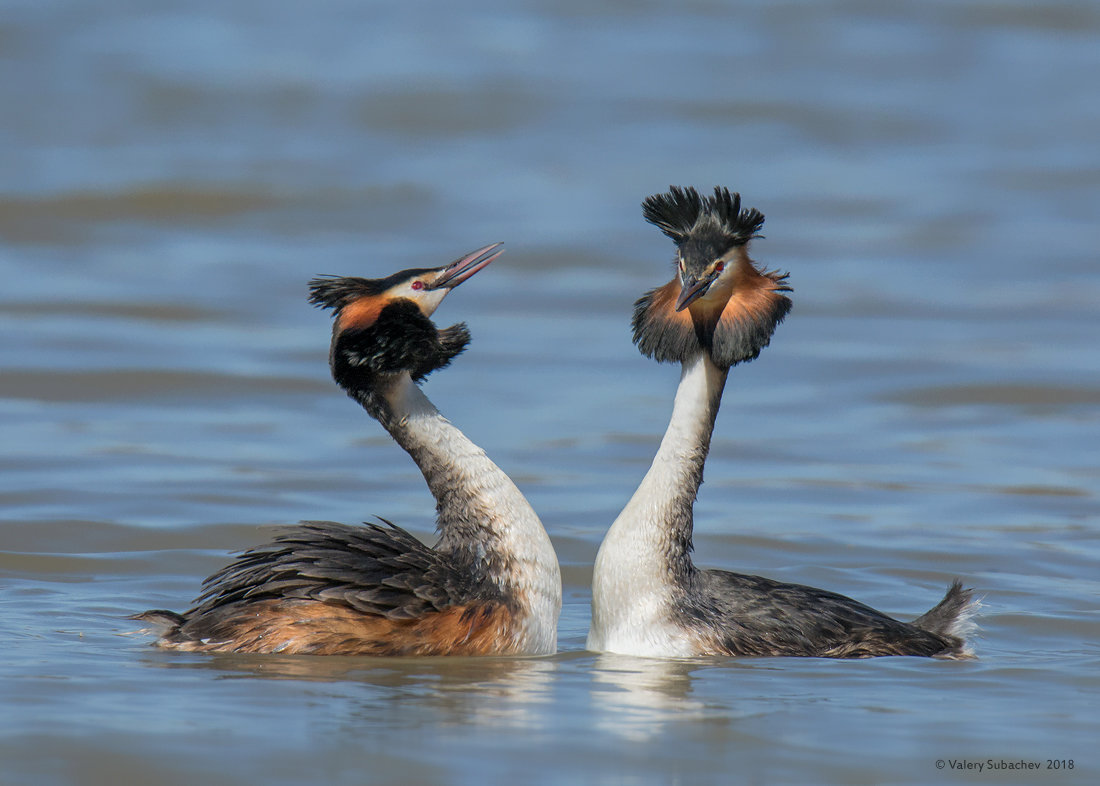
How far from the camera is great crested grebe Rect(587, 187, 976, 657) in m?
8.21

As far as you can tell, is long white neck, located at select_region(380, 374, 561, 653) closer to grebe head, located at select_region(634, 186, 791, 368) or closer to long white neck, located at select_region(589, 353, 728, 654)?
long white neck, located at select_region(589, 353, 728, 654)

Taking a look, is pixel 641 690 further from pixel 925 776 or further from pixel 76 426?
pixel 76 426

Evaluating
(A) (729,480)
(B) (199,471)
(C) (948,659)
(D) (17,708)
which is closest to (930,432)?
(A) (729,480)

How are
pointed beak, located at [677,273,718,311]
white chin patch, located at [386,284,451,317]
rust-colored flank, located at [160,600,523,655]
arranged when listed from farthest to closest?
white chin patch, located at [386,284,451,317], pointed beak, located at [677,273,718,311], rust-colored flank, located at [160,600,523,655]

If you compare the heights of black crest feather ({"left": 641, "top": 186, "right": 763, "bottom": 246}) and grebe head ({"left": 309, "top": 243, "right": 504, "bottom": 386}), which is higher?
black crest feather ({"left": 641, "top": 186, "right": 763, "bottom": 246})

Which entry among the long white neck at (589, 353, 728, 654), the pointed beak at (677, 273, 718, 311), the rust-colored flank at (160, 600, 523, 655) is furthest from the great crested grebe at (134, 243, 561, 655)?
the pointed beak at (677, 273, 718, 311)

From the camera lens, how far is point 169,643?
7.93 m

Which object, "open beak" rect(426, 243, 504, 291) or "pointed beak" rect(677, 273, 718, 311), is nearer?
"pointed beak" rect(677, 273, 718, 311)

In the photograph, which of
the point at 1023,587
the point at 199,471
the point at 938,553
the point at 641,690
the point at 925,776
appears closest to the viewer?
the point at 925,776

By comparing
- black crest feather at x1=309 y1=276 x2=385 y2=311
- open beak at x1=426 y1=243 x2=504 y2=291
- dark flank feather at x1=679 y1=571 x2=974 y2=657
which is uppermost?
open beak at x1=426 y1=243 x2=504 y2=291

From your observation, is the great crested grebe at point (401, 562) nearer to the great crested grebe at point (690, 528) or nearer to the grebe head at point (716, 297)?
the great crested grebe at point (690, 528)

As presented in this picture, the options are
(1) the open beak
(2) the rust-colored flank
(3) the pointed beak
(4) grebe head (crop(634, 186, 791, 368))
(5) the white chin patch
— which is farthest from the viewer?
(1) the open beak

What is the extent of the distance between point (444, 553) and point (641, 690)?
133cm

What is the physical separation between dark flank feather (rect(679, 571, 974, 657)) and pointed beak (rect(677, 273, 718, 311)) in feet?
4.25
